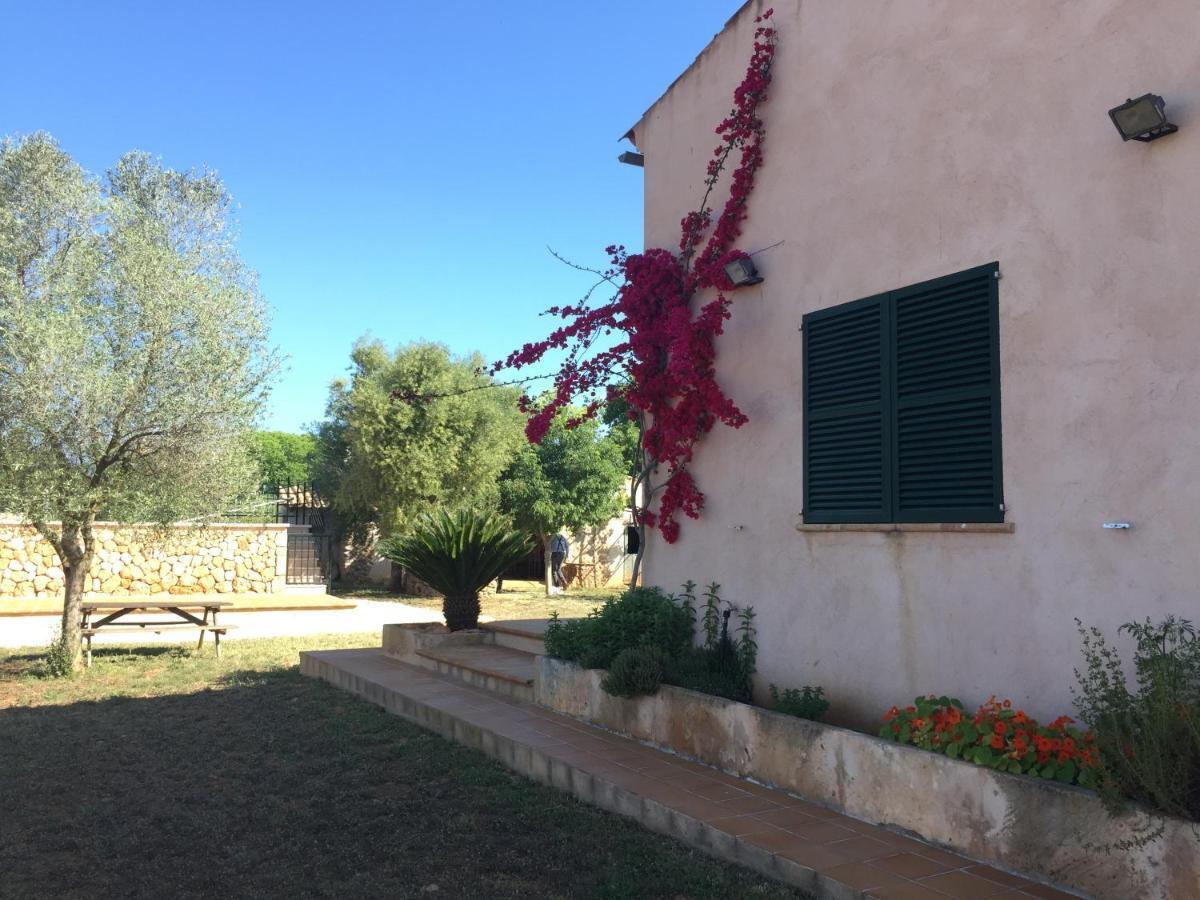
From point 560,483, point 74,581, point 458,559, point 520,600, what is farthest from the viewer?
point 560,483

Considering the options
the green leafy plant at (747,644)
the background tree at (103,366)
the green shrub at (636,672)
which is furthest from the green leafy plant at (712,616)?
the background tree at (103,366)

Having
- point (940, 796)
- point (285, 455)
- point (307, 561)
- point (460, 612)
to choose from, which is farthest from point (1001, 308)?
point (285, 455)

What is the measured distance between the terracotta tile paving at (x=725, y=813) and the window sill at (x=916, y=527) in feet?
4.97

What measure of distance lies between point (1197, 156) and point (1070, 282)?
0.69m

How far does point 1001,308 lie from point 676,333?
7.43 ft

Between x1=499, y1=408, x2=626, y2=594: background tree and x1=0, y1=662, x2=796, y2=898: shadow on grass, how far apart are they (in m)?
14.0

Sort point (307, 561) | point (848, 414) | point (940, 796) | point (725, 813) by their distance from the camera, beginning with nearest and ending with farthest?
1. point (940, 796)
2. point (725, 813)
3. point (848, 414)
4. point (307, 561)

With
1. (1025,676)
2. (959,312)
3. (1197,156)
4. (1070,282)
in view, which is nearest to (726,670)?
(1025,676)

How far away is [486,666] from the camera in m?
8.11

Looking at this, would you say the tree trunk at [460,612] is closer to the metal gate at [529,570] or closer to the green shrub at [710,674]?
the green shrub at [710,674]

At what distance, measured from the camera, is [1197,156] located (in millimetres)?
3707

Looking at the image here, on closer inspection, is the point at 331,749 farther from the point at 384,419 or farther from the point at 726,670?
the point at 384,419

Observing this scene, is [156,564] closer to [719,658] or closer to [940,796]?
[719,658]

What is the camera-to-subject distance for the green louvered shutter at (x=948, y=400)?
449cm
